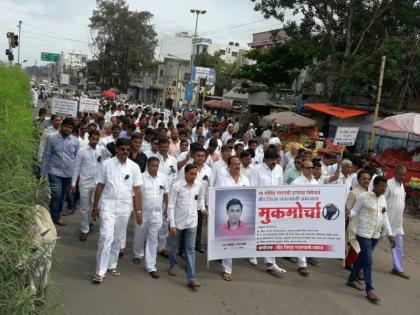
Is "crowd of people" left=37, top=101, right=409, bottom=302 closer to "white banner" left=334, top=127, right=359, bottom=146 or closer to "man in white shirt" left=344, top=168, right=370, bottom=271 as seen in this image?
"man in white shirt" left=344, top=168, right=370, bottom=271

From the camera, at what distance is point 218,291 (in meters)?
6.11

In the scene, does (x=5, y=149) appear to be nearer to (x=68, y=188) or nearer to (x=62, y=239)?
(x=62, y=239)

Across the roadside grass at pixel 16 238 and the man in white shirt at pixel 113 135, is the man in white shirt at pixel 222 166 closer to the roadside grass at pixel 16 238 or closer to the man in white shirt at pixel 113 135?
the man in white shirt at pixel 113 135

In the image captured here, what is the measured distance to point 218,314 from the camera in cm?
543

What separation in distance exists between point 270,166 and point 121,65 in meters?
63.6

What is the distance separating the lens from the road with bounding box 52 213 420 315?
548 cm

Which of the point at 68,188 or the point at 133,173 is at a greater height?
the point at 133,173

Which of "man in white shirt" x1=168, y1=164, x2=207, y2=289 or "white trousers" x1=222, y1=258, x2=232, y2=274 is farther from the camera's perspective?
"white trousers" x1=222, y1=258, x2=232, y2=274

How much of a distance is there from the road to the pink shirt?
576 millimetres

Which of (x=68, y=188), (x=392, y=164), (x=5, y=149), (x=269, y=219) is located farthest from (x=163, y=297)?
(x=392, y=164)

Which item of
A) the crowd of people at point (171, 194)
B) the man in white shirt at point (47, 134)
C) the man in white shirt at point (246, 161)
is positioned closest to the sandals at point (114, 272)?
the crowd of people at point (171, 194)

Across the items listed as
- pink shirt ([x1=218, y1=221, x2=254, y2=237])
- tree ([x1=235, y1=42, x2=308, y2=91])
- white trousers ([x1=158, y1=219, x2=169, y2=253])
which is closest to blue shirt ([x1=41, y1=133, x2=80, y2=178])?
white trousers ([x1=158, y1=219, x2=169, y2=253])

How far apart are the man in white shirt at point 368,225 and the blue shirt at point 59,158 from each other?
15.1 feet

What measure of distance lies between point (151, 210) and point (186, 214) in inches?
23.1
